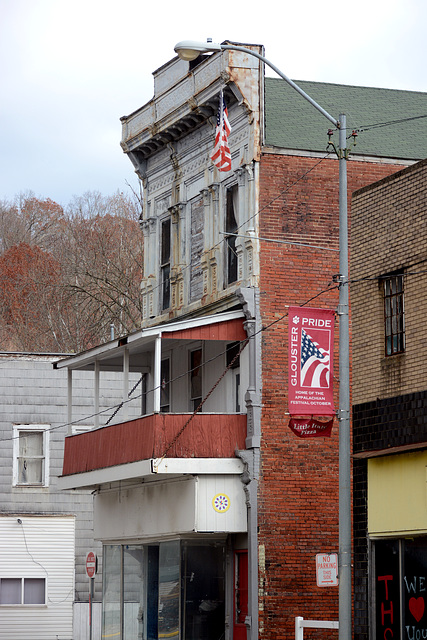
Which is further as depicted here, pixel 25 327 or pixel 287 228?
pixel 25 327

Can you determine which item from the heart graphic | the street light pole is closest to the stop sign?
the heart graphic

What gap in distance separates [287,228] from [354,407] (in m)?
6.06

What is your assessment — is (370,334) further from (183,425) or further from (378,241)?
(183,425)

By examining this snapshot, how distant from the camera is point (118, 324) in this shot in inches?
2176

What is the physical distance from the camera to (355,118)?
2855 cm

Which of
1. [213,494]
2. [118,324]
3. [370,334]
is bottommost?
[213,494]

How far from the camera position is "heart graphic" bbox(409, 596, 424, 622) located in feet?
60.4

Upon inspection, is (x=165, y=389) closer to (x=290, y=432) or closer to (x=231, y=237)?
(x=231, y=237)

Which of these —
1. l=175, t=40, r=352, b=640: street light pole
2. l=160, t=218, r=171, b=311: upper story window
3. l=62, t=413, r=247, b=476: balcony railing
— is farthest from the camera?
l=160, t=218, r=171, b=311: upper story window

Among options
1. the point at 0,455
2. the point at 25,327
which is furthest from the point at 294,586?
the point at 25,327

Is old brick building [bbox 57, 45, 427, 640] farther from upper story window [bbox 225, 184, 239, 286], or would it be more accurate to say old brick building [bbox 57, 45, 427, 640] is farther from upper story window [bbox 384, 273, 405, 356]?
upper story window [bbox 384, 273, 405, 356]

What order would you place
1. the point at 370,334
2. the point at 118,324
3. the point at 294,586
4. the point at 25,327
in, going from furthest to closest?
the point at 25,327 → the point at 118,324 → the point at 294,586 → the point at 370,334

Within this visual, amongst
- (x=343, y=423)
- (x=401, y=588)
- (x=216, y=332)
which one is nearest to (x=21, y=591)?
(x=216, y=332)

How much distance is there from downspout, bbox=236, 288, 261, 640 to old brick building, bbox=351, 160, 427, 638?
13.3 feet
